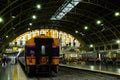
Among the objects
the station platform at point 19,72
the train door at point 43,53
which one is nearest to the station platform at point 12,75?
the station platform at point 19,72

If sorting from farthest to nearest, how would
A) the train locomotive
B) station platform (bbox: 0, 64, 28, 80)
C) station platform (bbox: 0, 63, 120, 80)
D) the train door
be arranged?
the train door
the train locomotive
station platform (bbox: 0, 63, 120, 80)
station platform (bbox: 0, 64, 28, 80)

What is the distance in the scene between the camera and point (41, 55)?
69.9 feet

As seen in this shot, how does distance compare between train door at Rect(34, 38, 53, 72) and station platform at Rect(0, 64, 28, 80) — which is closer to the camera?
station platform at Rect(0, 64, 28, 80)

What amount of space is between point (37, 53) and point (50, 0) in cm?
2400

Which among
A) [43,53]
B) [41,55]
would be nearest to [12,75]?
[41,55]

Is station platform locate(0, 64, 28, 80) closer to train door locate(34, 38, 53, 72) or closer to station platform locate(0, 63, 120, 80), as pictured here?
station platform locate(0, 63, 120, 80)

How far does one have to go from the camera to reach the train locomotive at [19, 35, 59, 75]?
68.6 feet

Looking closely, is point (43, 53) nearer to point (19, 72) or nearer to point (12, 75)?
point (12, 75)

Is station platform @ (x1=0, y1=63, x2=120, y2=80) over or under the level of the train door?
under

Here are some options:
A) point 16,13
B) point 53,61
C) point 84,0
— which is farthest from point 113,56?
point 53,61

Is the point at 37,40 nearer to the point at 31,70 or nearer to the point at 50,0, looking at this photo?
the point at 31,70

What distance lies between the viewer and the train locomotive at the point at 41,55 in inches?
823

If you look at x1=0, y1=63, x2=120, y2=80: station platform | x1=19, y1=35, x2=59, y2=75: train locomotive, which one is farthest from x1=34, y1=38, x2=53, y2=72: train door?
x1=0, y1=63, x2=120, y2=80: station platform

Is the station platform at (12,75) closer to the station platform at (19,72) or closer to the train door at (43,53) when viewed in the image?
the station platform at (19,72)
